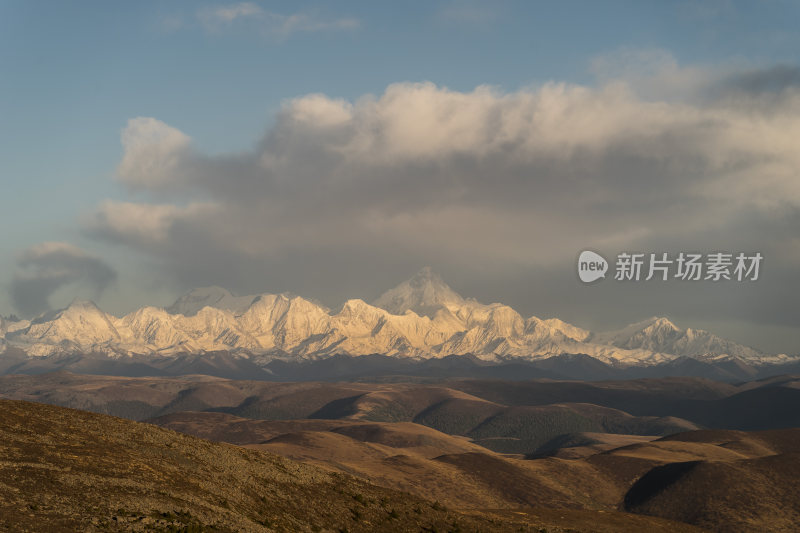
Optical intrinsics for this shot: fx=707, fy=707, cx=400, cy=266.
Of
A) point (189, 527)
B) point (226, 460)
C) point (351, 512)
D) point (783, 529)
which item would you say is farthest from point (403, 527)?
point (783, 529)

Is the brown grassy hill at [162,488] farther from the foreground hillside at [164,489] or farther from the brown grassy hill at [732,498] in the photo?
the brown grassy hill at [732,498]

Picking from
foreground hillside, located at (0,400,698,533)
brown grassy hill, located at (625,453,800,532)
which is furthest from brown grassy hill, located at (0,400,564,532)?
brown grassy hill, located at (625,453,800,532)

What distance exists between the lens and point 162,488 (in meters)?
61.1

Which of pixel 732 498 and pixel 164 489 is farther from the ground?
pixel 164 489

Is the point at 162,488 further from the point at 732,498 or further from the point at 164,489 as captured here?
the point at 732,498

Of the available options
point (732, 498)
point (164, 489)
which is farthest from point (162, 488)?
point (732, 498)

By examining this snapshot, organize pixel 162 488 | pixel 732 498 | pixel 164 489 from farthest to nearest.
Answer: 1. pixel 732 498
2. pixel 162 488
3. pixel 164 489

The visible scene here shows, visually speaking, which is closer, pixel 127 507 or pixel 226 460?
pixel 127 507

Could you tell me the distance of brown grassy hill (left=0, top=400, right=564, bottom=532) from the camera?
51594 mm

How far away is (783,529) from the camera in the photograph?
162625mm

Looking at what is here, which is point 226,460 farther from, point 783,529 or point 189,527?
point 783,529

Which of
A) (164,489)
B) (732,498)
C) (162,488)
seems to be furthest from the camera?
(732,498)

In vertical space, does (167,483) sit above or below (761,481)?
above

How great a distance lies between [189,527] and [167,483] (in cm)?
1274
